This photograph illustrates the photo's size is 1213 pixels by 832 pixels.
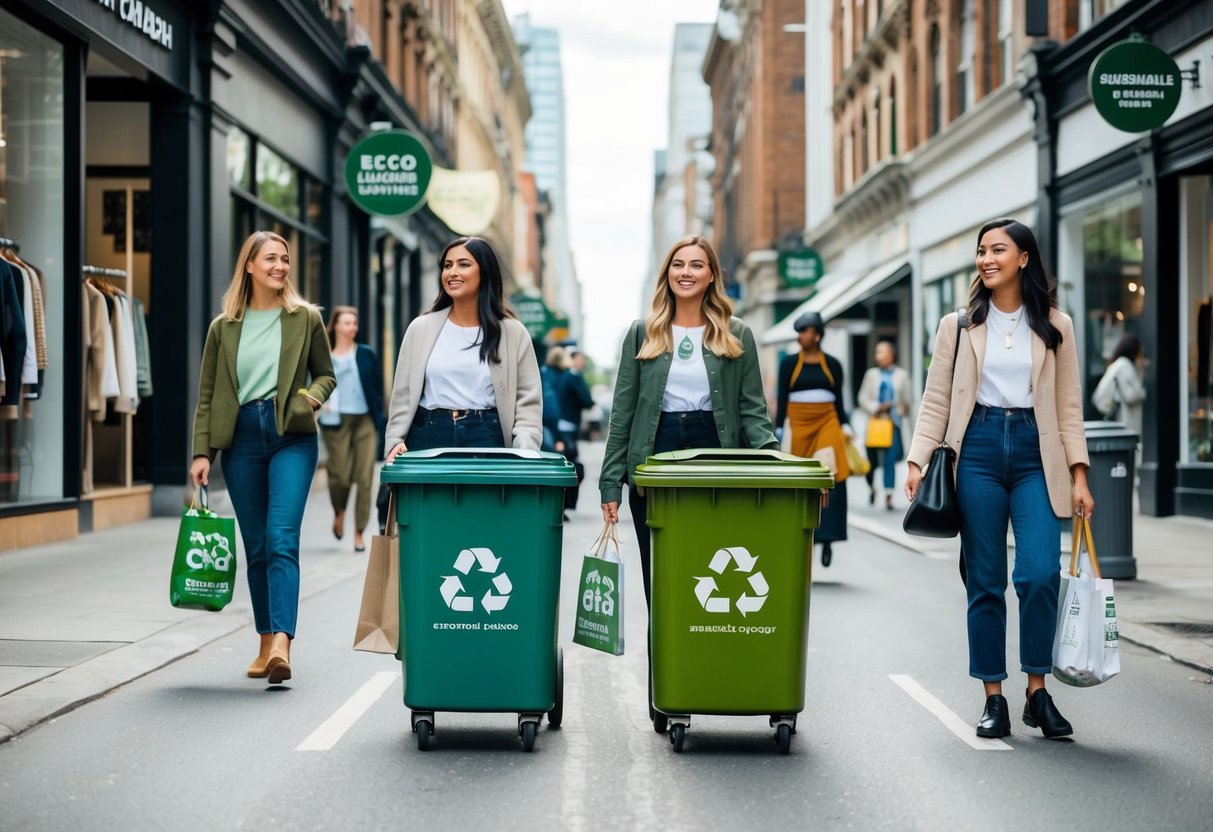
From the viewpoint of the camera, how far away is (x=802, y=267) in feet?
141

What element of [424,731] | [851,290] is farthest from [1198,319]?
[851,290]

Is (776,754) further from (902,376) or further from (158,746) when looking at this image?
(902,376)

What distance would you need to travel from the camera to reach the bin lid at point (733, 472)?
5574 millimetres

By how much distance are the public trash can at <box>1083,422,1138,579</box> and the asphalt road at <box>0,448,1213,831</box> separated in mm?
2998

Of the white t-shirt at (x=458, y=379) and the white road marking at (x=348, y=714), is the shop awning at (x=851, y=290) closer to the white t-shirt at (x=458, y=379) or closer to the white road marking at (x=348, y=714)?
the white road marking at (x=348, y=714)

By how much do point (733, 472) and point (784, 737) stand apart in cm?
100

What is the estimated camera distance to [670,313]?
6.28 meters

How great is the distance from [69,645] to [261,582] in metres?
1.33

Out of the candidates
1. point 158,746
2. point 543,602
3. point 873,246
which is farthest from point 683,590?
point 873,246

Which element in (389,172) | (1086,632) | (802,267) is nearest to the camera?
(1086,632)

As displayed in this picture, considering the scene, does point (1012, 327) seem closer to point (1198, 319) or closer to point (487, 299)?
point (487, 299)

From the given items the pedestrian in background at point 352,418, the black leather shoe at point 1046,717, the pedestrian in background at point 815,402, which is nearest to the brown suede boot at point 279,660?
the black leather shoe at point 1046,717

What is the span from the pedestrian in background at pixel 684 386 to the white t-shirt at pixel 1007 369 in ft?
2.85

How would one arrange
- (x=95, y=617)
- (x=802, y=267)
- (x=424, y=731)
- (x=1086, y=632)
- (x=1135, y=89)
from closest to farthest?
(x=424, y=731) → (x=1086, y=632) → (x=95, y=617) → (x=1135, y=89) → (x=802, y=267)
